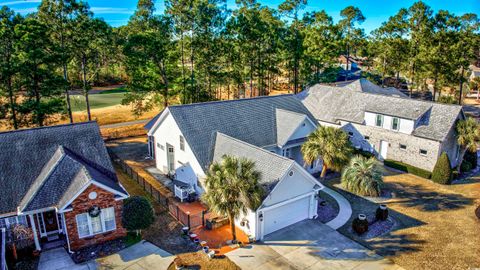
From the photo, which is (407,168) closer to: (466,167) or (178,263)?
(466,167)

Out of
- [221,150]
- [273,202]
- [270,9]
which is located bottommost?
[273,202]

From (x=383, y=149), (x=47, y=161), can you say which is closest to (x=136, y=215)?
(x=47, y=161)

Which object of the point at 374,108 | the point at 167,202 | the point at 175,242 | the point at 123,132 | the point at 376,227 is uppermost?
the point at 374,108

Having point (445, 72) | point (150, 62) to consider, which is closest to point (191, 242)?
point (150, 62)

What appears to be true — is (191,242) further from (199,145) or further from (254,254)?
(199,145)

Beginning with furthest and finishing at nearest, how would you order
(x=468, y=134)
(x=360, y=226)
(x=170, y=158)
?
(x=468, y=134) → (x=170, y=158) → (x=360, y=226)

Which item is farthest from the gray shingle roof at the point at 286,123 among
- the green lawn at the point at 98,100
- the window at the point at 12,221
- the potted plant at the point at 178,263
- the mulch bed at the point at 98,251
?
the green lawn at the point at 98,100

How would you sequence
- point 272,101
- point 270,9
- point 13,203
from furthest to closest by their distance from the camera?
point 270,9, point 272,101, point 13,203
